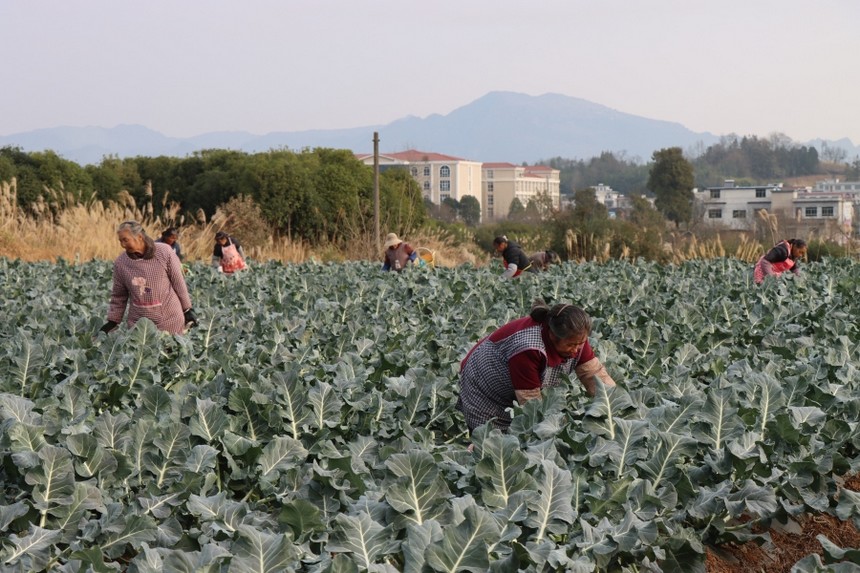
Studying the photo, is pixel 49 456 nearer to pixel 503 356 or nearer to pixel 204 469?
pixel 204 469

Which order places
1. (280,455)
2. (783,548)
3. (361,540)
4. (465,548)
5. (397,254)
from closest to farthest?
(465,548), (361,540), (280,455), (783,548), (397,254)

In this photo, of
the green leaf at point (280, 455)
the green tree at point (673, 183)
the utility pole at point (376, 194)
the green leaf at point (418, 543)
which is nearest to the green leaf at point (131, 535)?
the green leaf at point (280, 455)

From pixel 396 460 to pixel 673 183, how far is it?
6796 cm

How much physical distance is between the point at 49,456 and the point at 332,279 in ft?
33.1

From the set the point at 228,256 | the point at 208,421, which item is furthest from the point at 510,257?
the point at 208,421

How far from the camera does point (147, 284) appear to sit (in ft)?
25.8

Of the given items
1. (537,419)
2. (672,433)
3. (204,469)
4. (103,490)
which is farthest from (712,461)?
(103,490)

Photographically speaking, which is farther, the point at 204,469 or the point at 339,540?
the point at 204,469

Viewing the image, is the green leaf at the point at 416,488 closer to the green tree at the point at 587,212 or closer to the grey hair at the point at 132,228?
the grey hair at the point at 132,228

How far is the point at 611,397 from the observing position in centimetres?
473

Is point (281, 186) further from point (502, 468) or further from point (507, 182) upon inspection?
point (507, 182)

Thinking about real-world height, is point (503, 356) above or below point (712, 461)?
above

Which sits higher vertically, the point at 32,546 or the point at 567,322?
the point at 567,322

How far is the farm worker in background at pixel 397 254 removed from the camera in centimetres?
1512
